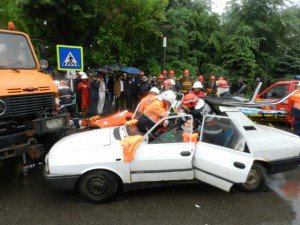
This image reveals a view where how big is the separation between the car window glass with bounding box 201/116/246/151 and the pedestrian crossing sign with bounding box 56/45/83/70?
5.14 metres

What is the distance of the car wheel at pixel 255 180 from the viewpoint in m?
4.77

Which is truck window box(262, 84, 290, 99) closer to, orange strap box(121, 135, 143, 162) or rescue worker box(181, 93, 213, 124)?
rescue worker box(181, 93, 213, 124)

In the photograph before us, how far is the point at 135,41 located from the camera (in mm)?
15672

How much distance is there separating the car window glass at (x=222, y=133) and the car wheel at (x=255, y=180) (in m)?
0.59

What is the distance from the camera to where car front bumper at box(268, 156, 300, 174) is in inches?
188

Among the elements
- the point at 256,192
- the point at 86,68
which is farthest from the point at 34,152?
the point at 86,68

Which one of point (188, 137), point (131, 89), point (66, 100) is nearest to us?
point (188, 137)

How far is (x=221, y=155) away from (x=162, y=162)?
0.87 meters

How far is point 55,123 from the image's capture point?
→ 212 inches

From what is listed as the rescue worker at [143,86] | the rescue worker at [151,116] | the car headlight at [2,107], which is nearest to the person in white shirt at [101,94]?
the rescue worker at [143,86]

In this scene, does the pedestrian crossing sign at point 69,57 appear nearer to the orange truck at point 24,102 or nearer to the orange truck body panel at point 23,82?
the orange truck at point 24,102

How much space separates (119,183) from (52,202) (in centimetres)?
106

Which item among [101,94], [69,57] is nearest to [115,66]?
[101,94]

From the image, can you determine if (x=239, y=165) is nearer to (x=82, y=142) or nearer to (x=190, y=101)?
(x=190, y=101)
